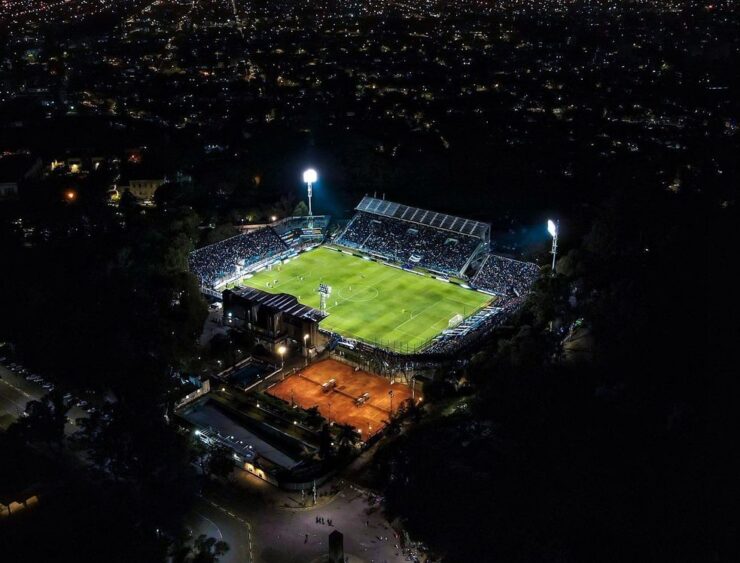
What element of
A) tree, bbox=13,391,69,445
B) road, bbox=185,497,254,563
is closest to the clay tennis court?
road, bbox=185,497,254,563

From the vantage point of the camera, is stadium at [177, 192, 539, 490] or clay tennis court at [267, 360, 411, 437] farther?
clay tennis court at [267, 360, 411, 437]

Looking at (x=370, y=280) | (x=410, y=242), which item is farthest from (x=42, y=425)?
(x=410, y=242)

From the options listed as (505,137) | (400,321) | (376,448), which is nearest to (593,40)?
(505,137)

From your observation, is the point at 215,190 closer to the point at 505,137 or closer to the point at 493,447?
the point at 505,137

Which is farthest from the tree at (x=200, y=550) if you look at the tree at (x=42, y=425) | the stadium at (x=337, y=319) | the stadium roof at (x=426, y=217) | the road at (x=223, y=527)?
the stadium roof at (x=426, y=217)

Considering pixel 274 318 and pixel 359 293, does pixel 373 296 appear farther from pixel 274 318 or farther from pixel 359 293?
pixel 274 318

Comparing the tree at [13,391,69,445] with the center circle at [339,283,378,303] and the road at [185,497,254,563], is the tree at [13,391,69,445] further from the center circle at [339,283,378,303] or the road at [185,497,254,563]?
the center circle at [339,283,378,303]

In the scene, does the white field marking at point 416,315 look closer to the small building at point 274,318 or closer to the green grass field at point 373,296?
the green grass field at point 373,296
